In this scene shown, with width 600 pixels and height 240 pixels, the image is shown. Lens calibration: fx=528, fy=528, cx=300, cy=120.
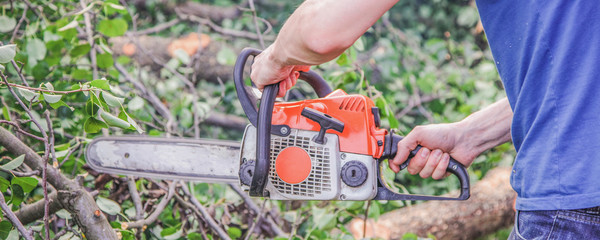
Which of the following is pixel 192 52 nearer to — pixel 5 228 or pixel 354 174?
pixel 5 228

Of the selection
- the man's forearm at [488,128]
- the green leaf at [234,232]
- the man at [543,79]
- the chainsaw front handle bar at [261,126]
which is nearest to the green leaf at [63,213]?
the green leaf at [234,232]

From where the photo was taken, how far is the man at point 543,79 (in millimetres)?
922

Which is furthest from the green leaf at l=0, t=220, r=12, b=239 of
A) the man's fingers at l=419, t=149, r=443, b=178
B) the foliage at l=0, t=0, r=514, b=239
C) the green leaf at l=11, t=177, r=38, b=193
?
the man's fingers at l=419, t=149, r=443, b=178

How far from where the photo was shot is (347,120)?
1284 mm

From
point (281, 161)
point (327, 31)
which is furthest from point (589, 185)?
point (281, 161)

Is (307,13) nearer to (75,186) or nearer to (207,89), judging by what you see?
(75,186)

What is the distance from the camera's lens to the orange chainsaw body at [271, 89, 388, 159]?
1263 millimetres

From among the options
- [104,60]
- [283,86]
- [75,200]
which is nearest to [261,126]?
[283,86]

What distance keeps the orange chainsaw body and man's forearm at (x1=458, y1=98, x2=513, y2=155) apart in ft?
0.84

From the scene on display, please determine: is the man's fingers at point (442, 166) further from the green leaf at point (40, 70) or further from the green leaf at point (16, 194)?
the green leaf at point (40, 70)

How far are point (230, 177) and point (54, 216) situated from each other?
603mm

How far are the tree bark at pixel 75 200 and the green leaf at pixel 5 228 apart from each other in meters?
0.16

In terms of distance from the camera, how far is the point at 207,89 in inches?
133

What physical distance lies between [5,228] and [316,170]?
2.45ft
